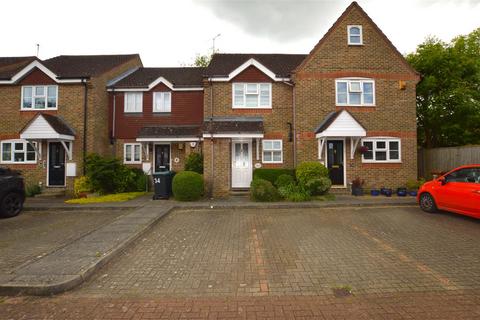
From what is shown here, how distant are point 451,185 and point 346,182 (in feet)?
16.6

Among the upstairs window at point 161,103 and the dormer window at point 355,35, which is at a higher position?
the dormer window at point 355,35

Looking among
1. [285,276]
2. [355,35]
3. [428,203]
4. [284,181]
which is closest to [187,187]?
[284,181]

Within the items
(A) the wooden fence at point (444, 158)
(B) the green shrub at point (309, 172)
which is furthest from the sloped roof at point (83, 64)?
(A) the wooden fence at point (444, 158)

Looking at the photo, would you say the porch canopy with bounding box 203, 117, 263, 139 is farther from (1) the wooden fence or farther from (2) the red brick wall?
(1) the wooden fence

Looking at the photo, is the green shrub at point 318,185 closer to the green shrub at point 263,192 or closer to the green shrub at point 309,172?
the green shrub at point 309,172

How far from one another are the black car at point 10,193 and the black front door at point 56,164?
4763 mm

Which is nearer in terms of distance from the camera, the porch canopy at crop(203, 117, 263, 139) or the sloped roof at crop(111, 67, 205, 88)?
the porch canopy at crop(203, 117, 263, 139)

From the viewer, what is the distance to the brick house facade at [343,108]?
12758 mm

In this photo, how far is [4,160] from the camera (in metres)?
13.9

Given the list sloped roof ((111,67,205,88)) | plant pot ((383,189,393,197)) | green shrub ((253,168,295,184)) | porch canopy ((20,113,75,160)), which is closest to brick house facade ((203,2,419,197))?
plant pot ((383,189,393,197))

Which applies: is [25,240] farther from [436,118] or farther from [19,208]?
[436,118]

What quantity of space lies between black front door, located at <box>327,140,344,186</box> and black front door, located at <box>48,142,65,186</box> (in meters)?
14.7

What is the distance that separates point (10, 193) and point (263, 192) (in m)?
9.37

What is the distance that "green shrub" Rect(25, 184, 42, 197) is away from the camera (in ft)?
42.5
